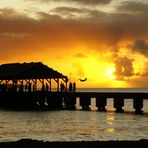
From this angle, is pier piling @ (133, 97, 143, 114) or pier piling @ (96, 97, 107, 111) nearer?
pier piling @ (133, 97, 143, 114)

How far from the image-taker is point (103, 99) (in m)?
67.8

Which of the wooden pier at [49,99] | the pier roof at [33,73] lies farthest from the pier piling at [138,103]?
the pier roof at [33,73]

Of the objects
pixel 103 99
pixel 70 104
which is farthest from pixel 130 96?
pixel 70 104

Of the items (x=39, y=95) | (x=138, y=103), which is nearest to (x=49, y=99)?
(x=39, y=95)

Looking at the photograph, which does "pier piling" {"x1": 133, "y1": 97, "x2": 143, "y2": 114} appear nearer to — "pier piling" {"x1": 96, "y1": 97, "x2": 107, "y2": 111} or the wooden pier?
"pier piling" {"x1": 96, "y1": 97, "x2": 107, "y2": 111}

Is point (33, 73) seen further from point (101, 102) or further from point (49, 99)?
point (101, 102)

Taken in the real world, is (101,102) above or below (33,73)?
below

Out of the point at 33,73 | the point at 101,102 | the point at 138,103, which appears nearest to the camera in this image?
the point at 138,103

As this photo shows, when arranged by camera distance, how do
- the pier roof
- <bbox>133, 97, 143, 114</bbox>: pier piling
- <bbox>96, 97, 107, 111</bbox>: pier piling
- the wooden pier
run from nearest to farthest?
1. <bbox>133, 97, 143, 114</bbox>: pier piling
2. <bbox>96, 97, 107, 111</bbox>: pier piling
3. the wooden pier
4. the pier roof

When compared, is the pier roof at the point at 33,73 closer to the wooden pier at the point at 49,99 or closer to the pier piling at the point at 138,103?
the wooden pier at the point at 49,99

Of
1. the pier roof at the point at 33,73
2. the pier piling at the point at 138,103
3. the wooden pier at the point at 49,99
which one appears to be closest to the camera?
the pier piling at the point at 138,103

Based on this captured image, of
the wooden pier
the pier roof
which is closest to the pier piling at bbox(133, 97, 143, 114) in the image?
the wooden pier
